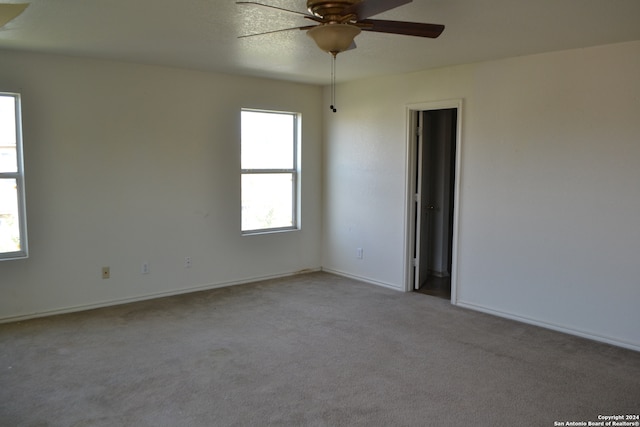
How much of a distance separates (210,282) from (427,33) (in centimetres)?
A: 384

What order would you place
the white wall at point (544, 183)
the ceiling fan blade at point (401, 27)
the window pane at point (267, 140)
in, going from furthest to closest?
the window pane at point (267, 140), the white wall at point (544, 183), the ceiling fan blade at point (401, 27)

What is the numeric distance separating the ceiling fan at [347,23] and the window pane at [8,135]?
3079mm

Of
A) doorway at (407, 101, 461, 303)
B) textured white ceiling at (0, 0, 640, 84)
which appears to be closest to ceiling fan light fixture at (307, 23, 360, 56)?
textured white ceiling at (0, 0, 640, 84)

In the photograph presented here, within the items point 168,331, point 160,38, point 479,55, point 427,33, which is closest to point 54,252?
point 168,331

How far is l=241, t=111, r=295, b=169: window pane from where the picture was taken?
5.53 metres

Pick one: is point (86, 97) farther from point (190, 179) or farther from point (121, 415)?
point (121, 415)

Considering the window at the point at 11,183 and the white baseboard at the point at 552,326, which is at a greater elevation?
the window at the point at 11,183

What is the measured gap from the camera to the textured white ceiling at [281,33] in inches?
112

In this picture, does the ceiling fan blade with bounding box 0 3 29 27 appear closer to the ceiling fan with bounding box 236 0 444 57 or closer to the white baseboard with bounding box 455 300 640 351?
the ceiling fan with bounding box 236 0 444 57

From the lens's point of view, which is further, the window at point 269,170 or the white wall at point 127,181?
Answer: the window at point 269,170

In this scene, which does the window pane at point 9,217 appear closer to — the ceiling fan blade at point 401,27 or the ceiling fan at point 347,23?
the ceiling fan at point 347,23

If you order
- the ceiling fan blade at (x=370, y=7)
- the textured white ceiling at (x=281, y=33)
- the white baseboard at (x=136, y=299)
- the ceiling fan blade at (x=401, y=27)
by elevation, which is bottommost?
the white baseboard at (x=136, y=299)

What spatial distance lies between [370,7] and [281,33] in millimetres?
1460

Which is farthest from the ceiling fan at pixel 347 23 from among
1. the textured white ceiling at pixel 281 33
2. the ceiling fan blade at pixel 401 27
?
the textured white ceiling at pixel 281 33
